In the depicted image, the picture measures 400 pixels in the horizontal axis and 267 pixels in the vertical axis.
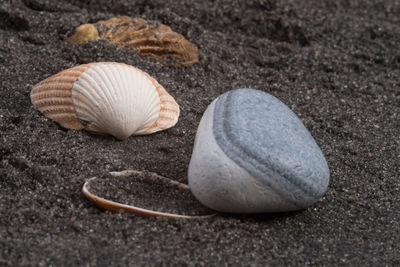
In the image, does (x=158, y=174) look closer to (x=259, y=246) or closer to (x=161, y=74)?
(x=259, y=246)

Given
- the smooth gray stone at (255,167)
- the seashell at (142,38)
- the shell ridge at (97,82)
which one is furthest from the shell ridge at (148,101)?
the seashell at (142,38)

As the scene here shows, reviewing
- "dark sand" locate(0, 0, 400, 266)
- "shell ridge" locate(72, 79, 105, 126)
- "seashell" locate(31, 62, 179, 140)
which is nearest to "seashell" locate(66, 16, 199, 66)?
"dark sand" locate(0, 0, 400, 266)

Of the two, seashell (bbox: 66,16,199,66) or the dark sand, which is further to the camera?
seashell (bbox: 66,16,199,66)

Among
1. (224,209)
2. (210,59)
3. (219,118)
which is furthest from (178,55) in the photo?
(224,209)

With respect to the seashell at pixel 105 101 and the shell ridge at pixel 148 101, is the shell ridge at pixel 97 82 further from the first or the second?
the shell ridge at pixel 148 101

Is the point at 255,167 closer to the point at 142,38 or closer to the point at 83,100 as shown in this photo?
the point at 83,100

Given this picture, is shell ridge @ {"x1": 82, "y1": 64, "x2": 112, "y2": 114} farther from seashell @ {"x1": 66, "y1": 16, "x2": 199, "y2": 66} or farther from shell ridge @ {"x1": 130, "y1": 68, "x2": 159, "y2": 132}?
seashell @ {"x1": 66, "y1": 16, "x2": 199, "y2": 66}

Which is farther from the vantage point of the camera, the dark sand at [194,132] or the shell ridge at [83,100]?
the shell ridge at [83,100]
